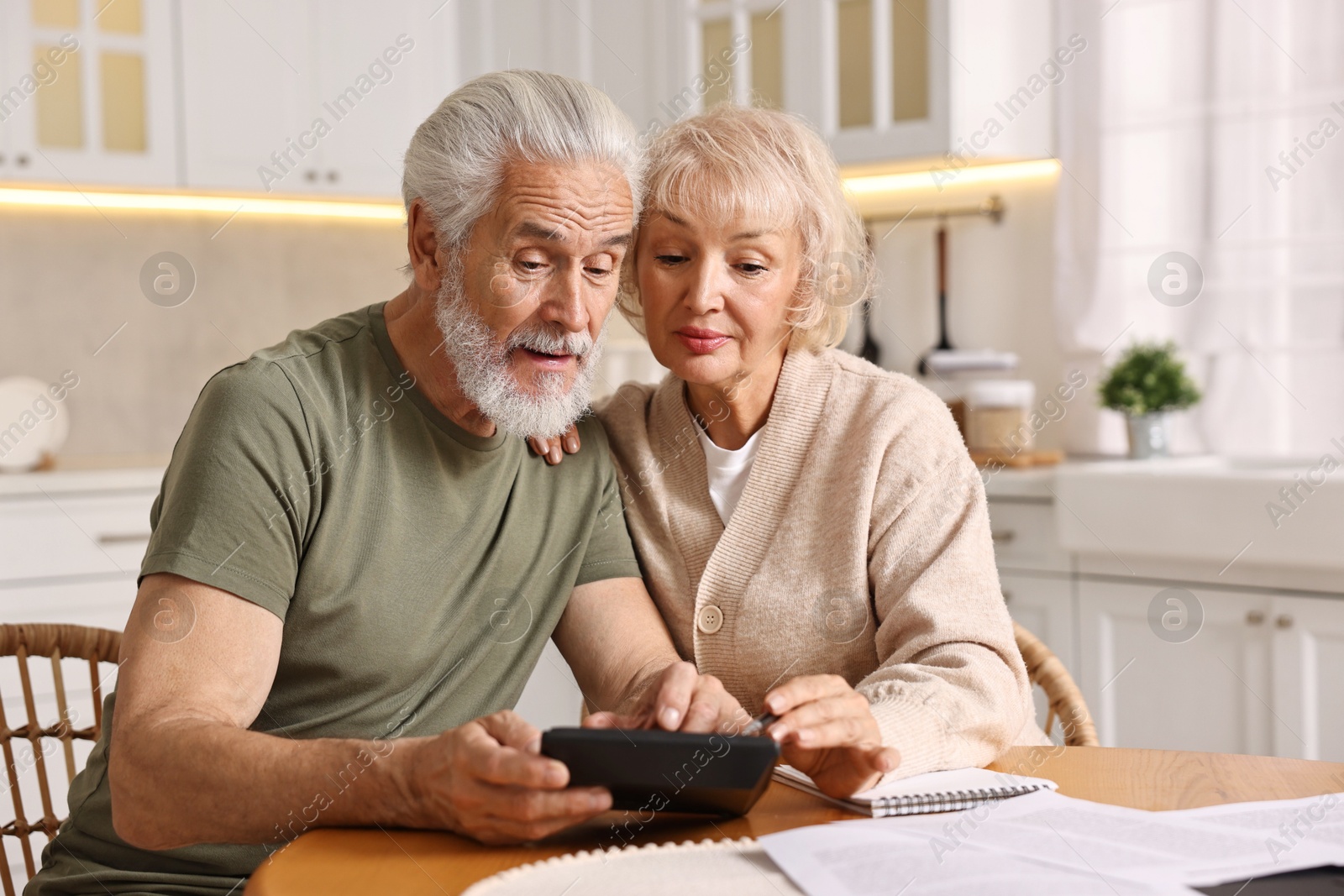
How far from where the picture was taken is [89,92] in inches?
120

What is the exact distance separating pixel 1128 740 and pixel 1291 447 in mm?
807

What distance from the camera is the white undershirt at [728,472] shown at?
1.51 m

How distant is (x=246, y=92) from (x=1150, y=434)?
7.83ft

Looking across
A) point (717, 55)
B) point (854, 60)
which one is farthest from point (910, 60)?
point (717, 55)

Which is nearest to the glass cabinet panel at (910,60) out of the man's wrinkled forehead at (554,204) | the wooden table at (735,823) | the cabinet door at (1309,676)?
the cabinet door at (1309,676)

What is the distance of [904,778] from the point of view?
110 centimetres

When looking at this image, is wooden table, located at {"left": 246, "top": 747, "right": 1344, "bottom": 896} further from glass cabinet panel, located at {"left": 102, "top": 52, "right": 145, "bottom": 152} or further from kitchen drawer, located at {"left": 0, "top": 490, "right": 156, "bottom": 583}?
glass cabinet panel, located at {"left": 102, "top": 52, "right": 145, "bottom": 152}

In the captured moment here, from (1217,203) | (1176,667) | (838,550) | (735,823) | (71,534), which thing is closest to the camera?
(735,823)

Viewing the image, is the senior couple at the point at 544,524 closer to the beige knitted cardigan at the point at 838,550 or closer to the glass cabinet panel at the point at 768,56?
the beige knitted cardigan at the point at 838,550

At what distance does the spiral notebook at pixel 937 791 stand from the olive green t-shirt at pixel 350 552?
413 mm

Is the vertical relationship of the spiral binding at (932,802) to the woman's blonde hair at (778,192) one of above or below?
below

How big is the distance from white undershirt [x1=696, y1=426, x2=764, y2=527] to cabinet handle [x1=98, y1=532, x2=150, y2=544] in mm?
1705

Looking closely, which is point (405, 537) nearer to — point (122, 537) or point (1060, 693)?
point (1060, 693)

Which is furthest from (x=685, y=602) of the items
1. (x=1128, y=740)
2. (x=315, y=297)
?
(x=315, y=297)
